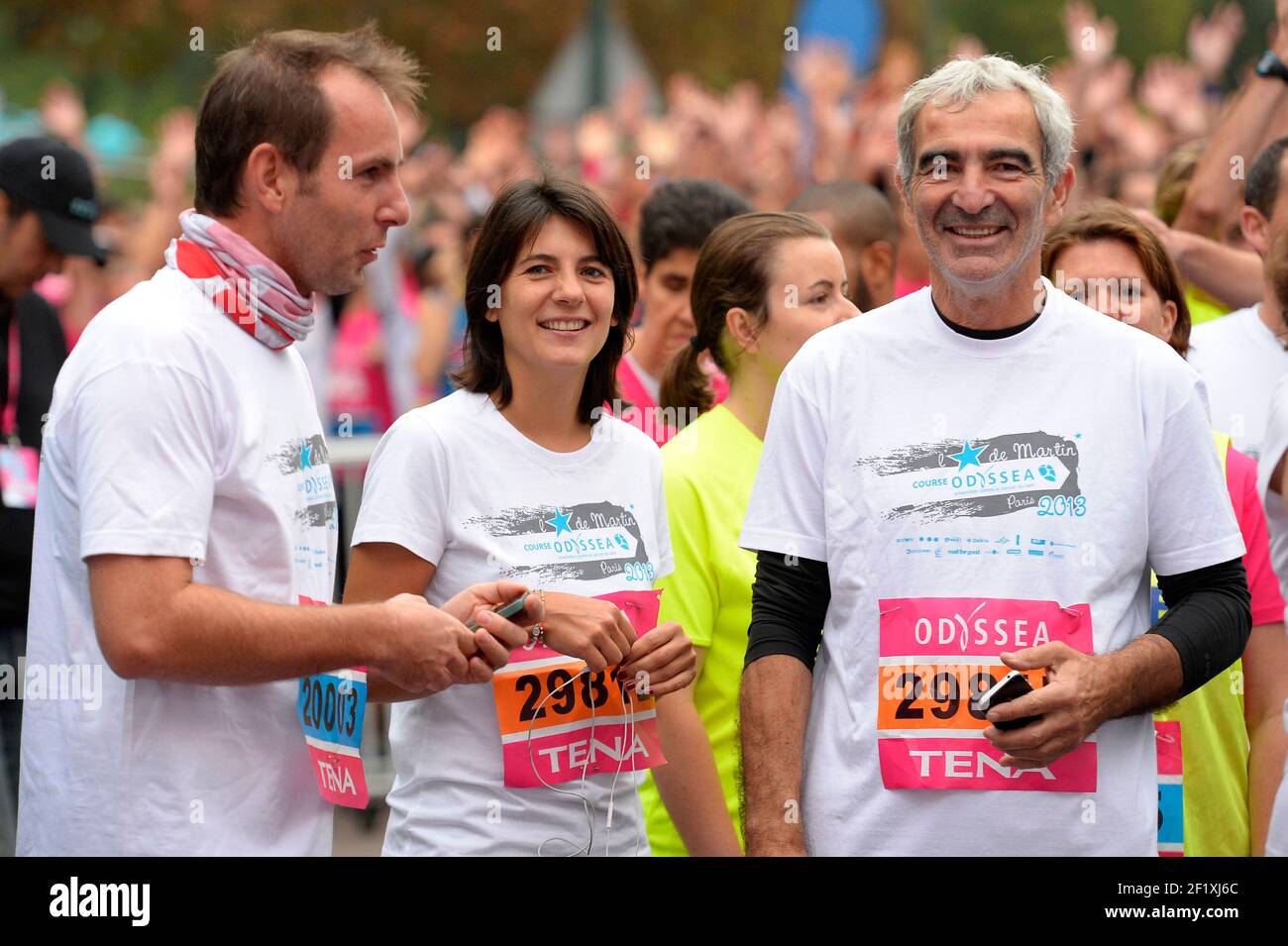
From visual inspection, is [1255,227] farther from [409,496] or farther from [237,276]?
[237,276]

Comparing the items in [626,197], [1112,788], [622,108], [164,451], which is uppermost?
[622,108]

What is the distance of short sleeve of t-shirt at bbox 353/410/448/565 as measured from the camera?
359 cm

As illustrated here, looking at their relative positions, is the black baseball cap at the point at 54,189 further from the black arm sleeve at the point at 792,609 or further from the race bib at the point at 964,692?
the race bib at the point at 964,692

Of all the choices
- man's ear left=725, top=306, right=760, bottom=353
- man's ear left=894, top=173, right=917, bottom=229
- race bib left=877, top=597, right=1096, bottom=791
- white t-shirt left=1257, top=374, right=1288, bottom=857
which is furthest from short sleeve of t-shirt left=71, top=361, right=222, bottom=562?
white t-shirt left=1257, top=374, right=1288, bottom=857

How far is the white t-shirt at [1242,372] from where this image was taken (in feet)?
16.0

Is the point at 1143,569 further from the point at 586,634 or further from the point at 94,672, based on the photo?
the point at 94,672

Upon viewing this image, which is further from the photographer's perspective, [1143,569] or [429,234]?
[429,234]

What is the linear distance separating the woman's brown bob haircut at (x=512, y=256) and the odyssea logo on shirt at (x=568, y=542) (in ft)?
0.96

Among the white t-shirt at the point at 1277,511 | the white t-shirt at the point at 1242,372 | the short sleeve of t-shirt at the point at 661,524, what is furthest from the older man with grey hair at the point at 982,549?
the white t-shirt at the point at 1242,372

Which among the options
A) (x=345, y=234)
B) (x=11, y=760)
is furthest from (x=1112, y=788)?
(x=11, y=760)

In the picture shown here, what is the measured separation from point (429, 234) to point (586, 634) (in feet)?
29.7

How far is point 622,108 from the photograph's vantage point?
1476 cm

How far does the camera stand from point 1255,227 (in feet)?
17.6

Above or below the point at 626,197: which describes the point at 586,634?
below
